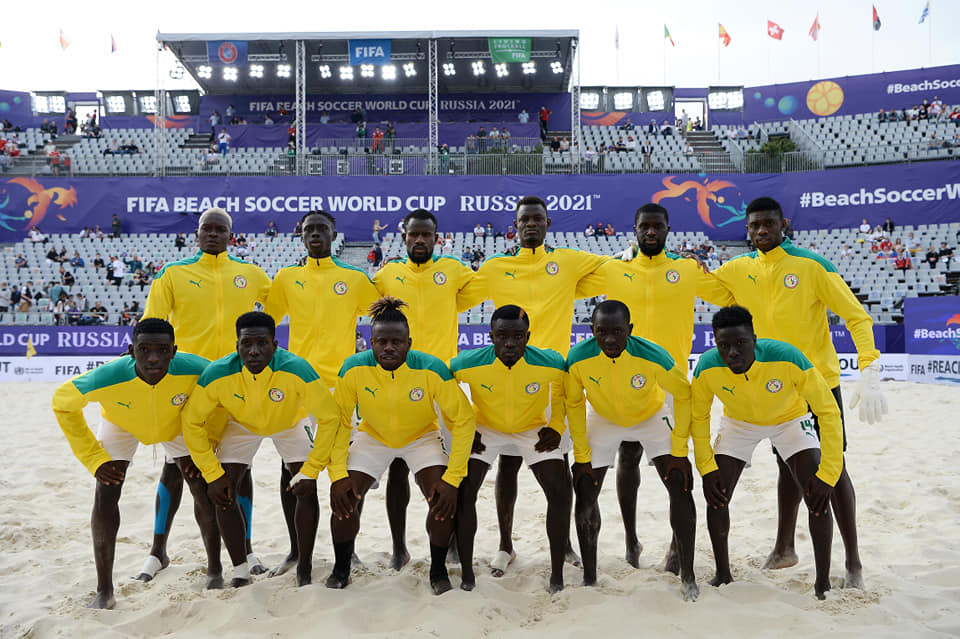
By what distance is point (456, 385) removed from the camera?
395cm

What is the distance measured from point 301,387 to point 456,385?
956 mm

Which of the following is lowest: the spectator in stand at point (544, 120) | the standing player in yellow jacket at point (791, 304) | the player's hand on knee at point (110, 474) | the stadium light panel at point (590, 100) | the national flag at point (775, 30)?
the player's hand on knee at point (110, 474)

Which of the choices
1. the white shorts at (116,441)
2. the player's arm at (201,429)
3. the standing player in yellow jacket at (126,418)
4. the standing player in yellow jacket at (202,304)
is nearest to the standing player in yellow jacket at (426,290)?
the standing player in yellow jacket at (202,304)

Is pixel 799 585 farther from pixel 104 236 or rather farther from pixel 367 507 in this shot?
pixel 104 236

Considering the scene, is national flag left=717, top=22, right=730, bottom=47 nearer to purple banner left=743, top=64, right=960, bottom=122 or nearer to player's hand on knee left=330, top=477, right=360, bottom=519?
purple banner left=743, top=64, right=960, bottom=122

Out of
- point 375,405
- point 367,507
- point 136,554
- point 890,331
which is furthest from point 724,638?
point 890,331

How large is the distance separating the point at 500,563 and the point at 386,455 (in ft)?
3.45

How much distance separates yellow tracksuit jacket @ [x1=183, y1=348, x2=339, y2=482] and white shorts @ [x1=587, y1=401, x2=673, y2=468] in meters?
1.64

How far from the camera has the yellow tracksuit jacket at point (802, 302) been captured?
13.7 feet

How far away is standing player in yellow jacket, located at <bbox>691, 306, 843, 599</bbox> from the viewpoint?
144 inches

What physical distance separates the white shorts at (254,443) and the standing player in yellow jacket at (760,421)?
2.50 m

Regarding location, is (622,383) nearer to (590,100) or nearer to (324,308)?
(324,308)

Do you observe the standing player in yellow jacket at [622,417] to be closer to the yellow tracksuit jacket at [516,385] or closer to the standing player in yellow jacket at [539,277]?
the yellow tracksuit jacket at [516,385]

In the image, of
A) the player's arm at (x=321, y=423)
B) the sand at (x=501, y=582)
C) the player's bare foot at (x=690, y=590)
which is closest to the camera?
the sand at (x=501, y=582)
